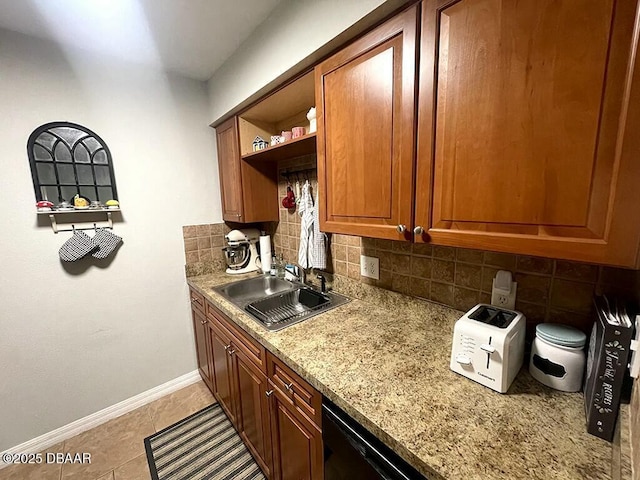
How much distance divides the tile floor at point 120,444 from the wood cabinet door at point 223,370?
0.30 metres

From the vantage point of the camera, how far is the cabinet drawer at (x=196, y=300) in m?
1.86

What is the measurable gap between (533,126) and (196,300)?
208cm

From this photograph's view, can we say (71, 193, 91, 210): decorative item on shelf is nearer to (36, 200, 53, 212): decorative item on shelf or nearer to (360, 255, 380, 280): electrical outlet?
(36, 200, 53, 212): decorative item on shelf

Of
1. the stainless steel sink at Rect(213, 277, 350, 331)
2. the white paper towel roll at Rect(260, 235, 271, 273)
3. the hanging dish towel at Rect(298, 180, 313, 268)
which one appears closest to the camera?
the stainless steel sink at Rect(213, 277, 350, 331)

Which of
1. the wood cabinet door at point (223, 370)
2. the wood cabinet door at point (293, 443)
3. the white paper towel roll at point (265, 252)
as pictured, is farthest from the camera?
the white paper towel roll at point (265, 252)

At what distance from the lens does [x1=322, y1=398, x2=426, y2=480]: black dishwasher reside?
0.64 m

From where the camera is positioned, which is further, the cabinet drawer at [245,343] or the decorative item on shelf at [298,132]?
the decorative item on shelf at [298,132]

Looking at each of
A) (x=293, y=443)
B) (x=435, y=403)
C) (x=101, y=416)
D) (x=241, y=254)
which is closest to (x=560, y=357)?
(x=435, y=403)

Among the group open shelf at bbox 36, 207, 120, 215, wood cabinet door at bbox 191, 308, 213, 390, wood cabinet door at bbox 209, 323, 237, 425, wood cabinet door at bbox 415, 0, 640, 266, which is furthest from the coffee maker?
wood cabinet door at bbox 415, 0, 640, 266

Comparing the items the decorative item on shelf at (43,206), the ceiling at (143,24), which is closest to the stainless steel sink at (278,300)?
the decorative item on shelf at (43,206)

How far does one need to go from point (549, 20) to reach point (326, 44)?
0.71 meters

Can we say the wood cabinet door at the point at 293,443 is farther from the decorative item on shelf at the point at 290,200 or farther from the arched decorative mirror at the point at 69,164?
the arched decorative mirror at the point at 69,164

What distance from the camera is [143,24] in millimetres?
1323

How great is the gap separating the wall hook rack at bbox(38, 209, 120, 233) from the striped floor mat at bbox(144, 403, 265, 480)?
140 centimetres
